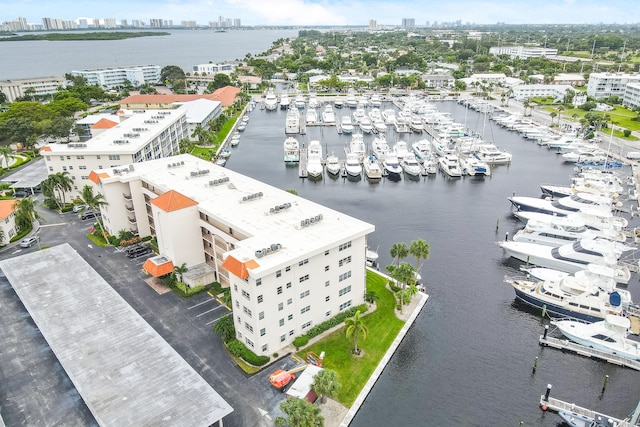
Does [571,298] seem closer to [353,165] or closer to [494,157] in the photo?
[353,165]

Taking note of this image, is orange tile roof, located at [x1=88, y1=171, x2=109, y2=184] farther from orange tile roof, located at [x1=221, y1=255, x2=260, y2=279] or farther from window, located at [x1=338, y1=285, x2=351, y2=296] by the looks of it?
window, located at [x1=338, y1=285, x2=351, y2=296]

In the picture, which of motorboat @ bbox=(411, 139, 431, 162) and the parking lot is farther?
motorboat @ bbox=(411, 139, 431, 162)

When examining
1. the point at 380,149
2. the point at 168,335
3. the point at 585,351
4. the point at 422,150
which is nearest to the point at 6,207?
the point at 168,335

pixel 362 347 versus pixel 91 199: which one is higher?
pixel 91 199

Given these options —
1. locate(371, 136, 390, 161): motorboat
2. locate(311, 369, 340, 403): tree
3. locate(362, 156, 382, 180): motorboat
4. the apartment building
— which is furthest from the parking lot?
the apartment building

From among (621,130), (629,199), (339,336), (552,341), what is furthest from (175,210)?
(621,130)

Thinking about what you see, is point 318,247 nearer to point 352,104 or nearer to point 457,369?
point 457,369
